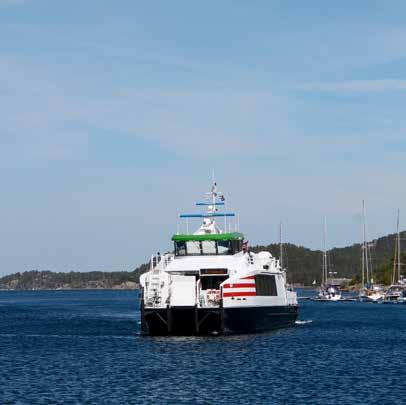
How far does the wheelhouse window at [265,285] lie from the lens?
70256 mm

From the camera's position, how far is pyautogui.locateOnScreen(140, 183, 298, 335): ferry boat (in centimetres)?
6494

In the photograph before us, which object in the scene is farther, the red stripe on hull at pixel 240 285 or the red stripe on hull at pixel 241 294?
the red stripe on hull at pixel 240 285

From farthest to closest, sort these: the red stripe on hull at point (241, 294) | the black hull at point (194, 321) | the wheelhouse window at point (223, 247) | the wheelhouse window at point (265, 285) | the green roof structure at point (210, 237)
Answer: the wheelhouse window at point (223, 247) → the green roof structure at point (210, 237) → the wheelhouse window at point (265, 285) → the red stripe on hull at point (241, 294) → the black hull at point (194, 321)

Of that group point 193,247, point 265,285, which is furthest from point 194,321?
point 265,285

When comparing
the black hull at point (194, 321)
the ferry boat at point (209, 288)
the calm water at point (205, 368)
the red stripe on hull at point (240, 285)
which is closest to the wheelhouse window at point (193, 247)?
the ferry boat at point (209, 288)

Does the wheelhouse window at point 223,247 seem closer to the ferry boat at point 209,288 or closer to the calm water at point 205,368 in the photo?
the ferry boat at point 209,288

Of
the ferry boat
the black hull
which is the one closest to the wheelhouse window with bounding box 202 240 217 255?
the ferry boat

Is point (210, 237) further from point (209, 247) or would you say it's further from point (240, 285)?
point (240, 285)

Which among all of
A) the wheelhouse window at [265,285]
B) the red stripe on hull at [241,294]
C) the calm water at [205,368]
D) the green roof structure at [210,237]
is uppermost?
the green roof structure at [210,237]

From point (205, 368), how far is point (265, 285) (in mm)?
21638

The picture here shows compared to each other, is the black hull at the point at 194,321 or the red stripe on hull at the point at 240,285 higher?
the red stripe on hull at the point at 240,285

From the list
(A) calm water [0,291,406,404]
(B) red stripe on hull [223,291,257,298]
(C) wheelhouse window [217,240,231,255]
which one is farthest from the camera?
(C) wheelhouse window [217,240,231,255]

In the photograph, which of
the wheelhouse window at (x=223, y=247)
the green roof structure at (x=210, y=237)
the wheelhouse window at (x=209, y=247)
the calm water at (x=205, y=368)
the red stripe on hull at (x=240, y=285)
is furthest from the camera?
the wheelhouse window at (x=209, y=247)

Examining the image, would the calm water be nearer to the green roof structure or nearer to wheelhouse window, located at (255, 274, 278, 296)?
wheelhouse window, located at (255, 274, 278, 296)
